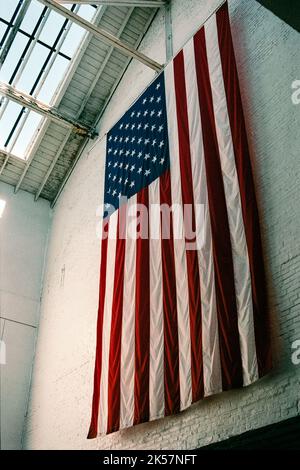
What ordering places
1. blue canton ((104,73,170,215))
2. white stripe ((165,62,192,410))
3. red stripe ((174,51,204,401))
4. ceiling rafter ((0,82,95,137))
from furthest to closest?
ceiling rafter ((0,82,95,137))
blue canton ((104,73,170,215))
white stripe ((165,62,192,410))
red stripe ((174,51,204,401))

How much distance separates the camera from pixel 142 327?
22.7 ft

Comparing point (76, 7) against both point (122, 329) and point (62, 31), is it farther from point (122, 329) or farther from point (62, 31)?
point (122, 329)

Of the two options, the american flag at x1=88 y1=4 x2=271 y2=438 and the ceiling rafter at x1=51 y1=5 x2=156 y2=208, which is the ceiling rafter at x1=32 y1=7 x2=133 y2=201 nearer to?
the ceiling rafter at x1=51 y1=5 x2=156 y2=208

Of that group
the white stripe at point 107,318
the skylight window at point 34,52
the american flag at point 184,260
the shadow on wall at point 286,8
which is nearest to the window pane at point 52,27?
the skylight window at point 34,52

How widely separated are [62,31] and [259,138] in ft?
23.1

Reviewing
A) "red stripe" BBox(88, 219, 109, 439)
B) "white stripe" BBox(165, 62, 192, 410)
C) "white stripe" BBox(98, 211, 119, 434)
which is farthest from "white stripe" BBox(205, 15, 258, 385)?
"red stripe" BBox(88, 219, 109, 439)

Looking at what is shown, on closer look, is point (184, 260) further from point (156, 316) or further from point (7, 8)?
point (7, 8)

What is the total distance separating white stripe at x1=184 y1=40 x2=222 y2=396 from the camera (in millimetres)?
5555

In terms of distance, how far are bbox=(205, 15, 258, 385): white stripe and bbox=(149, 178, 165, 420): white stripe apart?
4.70 ft

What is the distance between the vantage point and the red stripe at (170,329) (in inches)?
239

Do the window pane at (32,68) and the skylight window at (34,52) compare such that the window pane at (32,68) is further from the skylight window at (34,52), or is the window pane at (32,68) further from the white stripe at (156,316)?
the white stripe at (156,316)

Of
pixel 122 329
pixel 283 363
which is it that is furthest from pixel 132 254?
pixel 283 363

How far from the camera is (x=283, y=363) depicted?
200 inches

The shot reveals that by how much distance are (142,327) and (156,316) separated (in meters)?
0.30
